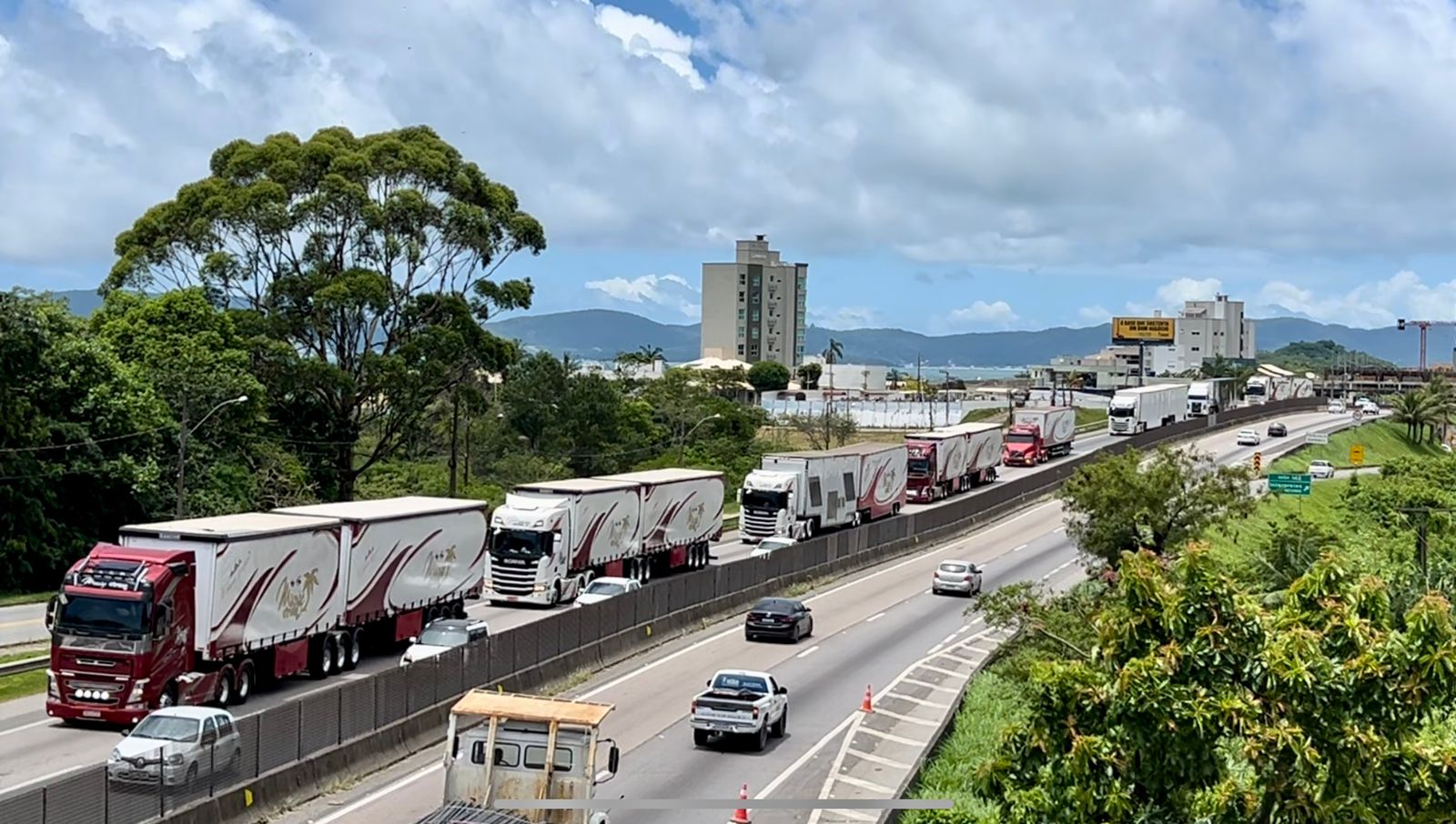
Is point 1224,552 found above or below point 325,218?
below

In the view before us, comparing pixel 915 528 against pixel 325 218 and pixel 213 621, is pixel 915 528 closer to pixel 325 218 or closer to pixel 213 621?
pixel 325 218

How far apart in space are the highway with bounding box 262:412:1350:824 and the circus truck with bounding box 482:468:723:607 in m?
4.76

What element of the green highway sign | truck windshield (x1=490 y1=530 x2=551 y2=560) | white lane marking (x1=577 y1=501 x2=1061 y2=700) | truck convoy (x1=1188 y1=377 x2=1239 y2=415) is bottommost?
white lane marking (x1=577 y1=501 x2=1061 y2=700)

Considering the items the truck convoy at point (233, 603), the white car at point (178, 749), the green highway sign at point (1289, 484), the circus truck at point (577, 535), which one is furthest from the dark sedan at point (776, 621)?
the green highway sign at point (1289, 484)

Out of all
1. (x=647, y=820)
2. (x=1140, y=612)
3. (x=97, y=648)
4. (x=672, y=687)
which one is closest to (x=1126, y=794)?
(x=1140, y=612)

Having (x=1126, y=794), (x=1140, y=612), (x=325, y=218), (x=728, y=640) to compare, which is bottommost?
(x=728, y=640)

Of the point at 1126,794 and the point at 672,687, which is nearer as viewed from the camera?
the point at 1126,794

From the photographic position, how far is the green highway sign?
70750mm

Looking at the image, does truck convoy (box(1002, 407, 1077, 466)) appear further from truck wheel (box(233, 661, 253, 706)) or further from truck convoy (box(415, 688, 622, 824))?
truck convoy (box(415, 688, 622, 824))

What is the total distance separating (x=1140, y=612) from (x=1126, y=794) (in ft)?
5.04

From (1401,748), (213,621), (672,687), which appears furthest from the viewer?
(672,687)

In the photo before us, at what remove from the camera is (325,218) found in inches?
2591

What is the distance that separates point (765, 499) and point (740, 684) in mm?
31252

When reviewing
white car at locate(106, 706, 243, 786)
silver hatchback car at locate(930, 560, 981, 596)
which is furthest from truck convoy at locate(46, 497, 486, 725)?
silver hatchback car at locate(930, 560, 981, 596)
